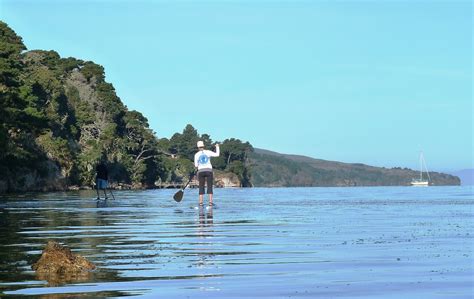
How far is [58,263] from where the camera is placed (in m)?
9.96

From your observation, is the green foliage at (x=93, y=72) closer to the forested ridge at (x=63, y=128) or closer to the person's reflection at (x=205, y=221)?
the forested ridge at (x=63, y=128)

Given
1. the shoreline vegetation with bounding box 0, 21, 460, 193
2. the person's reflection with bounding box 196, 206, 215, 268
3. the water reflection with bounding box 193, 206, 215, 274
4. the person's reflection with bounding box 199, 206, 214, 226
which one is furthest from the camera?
the shoreline vegetation with bounding box 0, 21, 460, 193

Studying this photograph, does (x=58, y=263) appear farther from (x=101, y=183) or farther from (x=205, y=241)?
(x=101, y=183)

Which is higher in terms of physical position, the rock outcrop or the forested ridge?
the forested ridge

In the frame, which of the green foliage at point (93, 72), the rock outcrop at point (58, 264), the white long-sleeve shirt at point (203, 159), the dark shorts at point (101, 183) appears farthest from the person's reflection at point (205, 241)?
the green foliage at point (93, 72)

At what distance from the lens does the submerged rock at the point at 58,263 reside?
991 centimetres

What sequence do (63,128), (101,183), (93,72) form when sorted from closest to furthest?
(101,183)
(63,128)
(93,72)

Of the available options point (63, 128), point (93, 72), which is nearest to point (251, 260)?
point (63, 128)

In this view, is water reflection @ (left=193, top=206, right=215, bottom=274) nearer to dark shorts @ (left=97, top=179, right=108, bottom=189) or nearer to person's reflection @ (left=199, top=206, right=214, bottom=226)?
person's reflection @ (left=199, top=206, right=214, bottom=226)

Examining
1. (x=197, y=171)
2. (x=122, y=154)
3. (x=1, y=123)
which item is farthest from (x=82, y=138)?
(x=197, y=171)

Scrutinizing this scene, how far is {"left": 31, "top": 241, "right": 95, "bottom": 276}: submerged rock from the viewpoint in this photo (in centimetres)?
991

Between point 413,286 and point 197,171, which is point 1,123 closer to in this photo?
point 197,171

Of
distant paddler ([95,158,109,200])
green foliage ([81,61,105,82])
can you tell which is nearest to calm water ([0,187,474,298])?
distant paddler ([95,158,109,200])

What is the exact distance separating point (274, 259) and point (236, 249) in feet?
5.39
